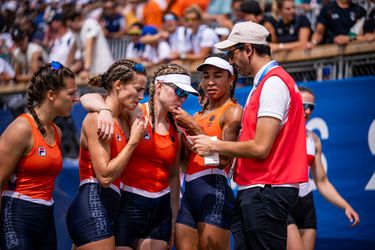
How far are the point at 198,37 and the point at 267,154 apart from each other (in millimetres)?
6287

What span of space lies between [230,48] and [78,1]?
1150cm

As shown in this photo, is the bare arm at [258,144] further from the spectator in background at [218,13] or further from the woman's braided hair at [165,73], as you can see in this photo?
the spectator in background at [218,13]

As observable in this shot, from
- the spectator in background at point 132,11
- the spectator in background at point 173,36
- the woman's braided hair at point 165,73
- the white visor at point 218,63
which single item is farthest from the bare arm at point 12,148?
the spectator in background at point 132,11

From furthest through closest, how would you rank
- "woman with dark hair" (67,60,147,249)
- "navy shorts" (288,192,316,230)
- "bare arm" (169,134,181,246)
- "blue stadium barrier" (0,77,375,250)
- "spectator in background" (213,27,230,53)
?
1. "spectator in background" (213,27,230,53)
2. "blue stadium barrier" (0,77,375,250)
3. "navy shorts" (288,192,316,230)
4. "bare arm" (169,134,181,246)
5. "woman with dark hair" (67,60,147,249)

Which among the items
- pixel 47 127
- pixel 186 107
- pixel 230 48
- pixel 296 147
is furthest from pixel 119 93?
pixel 186 107

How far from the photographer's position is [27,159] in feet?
17.8

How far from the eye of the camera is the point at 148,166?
241 inches

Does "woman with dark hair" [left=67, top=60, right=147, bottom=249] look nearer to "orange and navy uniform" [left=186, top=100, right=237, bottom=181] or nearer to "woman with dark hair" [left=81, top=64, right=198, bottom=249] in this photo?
"woman with dark hair" [left=81, top=64, right=198, bottom=249]

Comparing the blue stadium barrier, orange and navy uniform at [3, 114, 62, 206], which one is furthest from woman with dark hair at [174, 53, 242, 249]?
the blue stadium barrier

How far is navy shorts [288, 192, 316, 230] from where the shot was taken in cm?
739

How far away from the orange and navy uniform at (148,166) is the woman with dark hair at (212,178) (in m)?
0.30

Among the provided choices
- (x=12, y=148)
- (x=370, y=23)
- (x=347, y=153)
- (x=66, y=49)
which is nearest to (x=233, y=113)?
(x=12, y=148)

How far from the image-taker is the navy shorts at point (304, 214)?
739 cm

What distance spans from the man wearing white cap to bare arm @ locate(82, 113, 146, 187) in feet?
1.88
